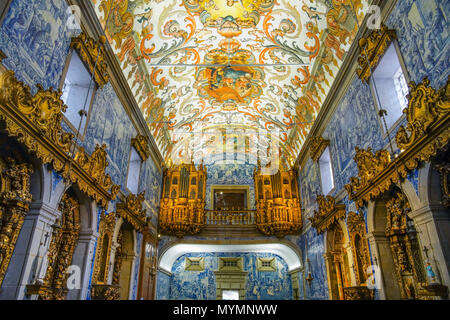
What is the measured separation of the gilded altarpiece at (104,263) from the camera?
24.2ft

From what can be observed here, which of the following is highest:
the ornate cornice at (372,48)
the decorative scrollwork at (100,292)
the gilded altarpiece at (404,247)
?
the ornate cornice at (372,48)

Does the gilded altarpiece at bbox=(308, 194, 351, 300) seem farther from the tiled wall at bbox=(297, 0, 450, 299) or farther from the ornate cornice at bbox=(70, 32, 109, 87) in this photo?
the ornate cornice at bbox=(70, 32, 109, 87)

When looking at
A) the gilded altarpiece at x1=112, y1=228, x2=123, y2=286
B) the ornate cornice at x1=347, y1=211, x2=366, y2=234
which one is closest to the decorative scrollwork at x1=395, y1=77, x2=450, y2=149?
the ornate cornice at x1=347, y1=211, x2=366, y2=234

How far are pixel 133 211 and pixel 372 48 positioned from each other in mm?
8465

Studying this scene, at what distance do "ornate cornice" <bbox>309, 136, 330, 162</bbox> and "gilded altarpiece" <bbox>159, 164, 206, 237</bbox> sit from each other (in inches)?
236

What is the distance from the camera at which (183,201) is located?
14789mm

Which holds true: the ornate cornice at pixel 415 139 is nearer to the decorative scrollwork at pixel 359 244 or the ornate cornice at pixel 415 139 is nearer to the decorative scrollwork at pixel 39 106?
the decorative scrollwork at pixel 359 244

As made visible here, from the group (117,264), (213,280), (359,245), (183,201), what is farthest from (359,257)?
(213,280)

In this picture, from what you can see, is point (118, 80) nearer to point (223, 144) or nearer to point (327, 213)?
point (327, 213)

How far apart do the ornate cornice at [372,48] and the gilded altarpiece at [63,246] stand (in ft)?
25.5

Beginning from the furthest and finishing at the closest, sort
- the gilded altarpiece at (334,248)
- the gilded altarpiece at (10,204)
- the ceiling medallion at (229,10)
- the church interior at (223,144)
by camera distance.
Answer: the gilded altarpiece at (334,248) → the ceiling medallion at (229,10) → the church interior at (223,144) → the gilded altarpiece at (10,204)

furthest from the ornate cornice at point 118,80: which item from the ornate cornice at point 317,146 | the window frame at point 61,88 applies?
the ornate cornice at point 317,146
